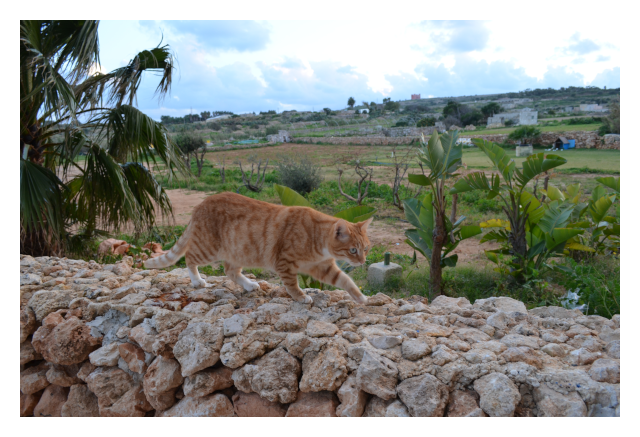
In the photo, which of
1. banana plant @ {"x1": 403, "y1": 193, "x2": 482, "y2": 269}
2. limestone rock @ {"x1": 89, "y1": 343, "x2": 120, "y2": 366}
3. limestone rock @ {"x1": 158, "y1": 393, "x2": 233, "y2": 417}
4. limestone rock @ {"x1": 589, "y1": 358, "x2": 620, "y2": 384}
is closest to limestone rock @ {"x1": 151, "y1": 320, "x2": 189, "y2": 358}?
limestone rock @ {"x1": 158, "y1": 393, "x2": 233, "y2": 417}

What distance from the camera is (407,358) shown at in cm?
215

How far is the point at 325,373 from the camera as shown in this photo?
2064 millimetres

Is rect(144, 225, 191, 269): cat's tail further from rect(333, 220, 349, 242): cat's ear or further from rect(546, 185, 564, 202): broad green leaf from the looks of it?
rect(546, 185, 564, 202): broad green leaf

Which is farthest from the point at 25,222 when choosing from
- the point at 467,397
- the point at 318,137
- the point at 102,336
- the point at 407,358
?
the point at 318,137

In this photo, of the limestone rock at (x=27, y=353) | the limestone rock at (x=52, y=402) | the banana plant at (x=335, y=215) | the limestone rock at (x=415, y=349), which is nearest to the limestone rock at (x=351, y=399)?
the limestone rock at (x=415, y=349)

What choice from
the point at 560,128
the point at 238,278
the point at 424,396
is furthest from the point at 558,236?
the point at 560,128

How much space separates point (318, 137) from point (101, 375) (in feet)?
33.1

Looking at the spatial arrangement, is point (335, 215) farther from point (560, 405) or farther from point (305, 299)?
point (560, 405)

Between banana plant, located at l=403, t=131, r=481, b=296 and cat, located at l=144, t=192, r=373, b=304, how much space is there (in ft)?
3.48

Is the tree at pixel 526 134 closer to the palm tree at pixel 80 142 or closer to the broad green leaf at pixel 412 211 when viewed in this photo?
the broad green leaf at pixel 412 211

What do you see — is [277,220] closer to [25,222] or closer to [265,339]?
[265,339]

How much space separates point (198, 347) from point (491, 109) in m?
13.2

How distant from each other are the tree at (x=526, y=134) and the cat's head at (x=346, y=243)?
802cm

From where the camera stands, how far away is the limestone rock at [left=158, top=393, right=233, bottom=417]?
2.28 metres
